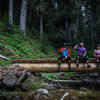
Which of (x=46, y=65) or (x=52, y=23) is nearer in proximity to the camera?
(x=46, y=65)

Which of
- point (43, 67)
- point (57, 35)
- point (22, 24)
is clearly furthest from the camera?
point (57, 35)

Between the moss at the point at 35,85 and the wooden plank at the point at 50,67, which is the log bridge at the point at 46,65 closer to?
the wooden plank at the point at 50,67

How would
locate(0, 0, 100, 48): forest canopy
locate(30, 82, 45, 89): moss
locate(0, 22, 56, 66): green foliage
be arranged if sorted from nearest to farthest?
1. locate(30, 82, 45, 89): moss
2. locate(0, 22, 56, 66): green foliage
3. locate(0, 0, 100, 48): forest canopy

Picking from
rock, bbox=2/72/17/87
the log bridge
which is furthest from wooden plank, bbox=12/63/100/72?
rock, bbox=2/72/17/87

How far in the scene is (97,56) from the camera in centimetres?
830

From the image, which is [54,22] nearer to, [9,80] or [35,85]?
[35,85]

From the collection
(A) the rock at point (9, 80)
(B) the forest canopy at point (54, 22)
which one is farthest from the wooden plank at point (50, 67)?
(B) the forest canopy at point (54, 22)

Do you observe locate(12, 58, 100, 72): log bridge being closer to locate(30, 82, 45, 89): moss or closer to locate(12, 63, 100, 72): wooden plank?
locate(12, 63, 100, 72): wooden plank

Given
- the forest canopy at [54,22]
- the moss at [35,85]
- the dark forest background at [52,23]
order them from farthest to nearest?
the forest canopy at [54,22] → the dark forest background at [52,23] → the moss at [35,85]

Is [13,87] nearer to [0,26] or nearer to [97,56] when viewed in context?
[97,56]

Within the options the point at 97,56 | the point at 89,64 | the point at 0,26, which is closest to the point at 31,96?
the point at 89,64

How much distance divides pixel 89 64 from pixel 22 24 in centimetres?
1479

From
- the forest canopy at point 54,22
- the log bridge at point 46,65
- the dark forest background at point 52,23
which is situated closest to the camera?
the log bridge at point 46,65

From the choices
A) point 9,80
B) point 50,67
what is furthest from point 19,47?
point 9,80
